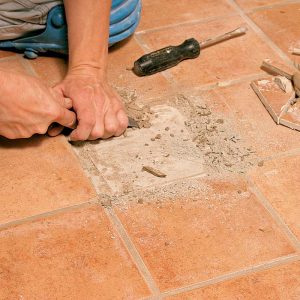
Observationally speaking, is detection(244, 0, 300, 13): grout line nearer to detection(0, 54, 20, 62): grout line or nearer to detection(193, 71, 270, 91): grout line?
detection(193, 71, 270, 91): grout line

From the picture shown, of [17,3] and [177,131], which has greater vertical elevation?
[17,3]

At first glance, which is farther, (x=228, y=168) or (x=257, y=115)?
(x=257, y=115)

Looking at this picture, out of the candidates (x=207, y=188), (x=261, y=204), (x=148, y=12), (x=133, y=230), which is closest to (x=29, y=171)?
(x=133, y=230)

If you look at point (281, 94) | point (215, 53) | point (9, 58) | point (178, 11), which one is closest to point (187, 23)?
point (178, 11)

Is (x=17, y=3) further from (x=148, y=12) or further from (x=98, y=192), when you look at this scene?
(x=98, y=192)

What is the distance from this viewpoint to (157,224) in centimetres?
154

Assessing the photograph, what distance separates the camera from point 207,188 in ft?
5.37

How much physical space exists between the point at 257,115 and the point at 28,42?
711 mm

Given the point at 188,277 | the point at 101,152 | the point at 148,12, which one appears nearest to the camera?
the point at 188,277

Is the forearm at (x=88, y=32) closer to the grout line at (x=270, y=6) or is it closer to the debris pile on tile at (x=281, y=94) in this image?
the debris pile on tile at (x=281, y=94)

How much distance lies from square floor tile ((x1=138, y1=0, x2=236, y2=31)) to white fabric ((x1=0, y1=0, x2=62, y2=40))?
364mm

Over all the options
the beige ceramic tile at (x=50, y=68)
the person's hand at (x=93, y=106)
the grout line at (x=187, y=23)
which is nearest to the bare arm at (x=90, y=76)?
the person's hand at (x=93, y=106)

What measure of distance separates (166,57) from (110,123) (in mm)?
376

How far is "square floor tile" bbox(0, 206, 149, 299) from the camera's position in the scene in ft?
4.58
